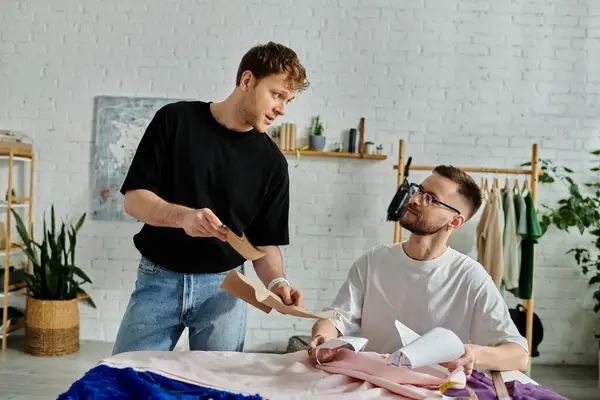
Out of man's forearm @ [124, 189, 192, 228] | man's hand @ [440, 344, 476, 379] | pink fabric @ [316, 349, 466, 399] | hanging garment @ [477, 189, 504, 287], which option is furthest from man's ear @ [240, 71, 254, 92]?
hanging garment @ [477, 189, 504, 287]

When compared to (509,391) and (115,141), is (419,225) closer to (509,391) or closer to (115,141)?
(509,391)

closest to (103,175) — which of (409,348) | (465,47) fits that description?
(465,47)

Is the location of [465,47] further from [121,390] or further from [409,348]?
[121,390]

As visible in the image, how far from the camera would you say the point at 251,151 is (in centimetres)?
195

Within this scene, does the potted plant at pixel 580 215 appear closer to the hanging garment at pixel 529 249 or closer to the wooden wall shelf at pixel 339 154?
the hanging garment at pixel 529 249

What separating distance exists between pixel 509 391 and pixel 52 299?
3.49m

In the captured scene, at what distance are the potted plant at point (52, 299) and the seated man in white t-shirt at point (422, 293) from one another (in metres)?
2.77

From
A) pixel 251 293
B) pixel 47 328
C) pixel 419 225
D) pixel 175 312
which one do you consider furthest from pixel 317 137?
pixel 251 293

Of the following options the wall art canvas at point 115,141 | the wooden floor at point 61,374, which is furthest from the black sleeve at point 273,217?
the wall art canvas at point 115,141

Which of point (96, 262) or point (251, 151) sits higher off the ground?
point (251, 151)

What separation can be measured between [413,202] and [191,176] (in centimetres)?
83

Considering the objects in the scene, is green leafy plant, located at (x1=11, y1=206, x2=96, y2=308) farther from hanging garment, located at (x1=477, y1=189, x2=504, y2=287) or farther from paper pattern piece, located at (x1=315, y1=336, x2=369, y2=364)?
paper pattern piece, located at (x1=315, y1=336, x2=369, y2=364)

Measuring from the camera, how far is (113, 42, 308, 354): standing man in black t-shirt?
1850mm

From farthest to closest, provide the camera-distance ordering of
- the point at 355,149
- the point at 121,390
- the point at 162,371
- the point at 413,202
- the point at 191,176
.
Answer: the point at 355,149 → the point at 413,202 → the point at 191,176 → the point at 162,371 → the point at 121,390
